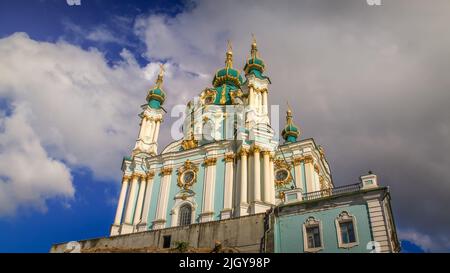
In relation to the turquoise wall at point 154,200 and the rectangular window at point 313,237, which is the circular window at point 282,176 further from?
the rectangular window at point 313,237

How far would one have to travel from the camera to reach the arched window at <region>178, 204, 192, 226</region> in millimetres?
31844

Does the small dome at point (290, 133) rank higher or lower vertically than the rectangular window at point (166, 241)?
higher

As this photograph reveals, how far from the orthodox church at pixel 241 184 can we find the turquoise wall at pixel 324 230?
5cm

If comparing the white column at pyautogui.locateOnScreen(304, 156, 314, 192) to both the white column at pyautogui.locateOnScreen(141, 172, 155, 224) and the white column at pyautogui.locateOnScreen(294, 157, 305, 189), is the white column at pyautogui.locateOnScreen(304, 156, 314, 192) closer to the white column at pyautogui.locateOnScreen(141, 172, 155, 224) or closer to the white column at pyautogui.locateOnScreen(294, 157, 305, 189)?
the white column at pyautogui.locateOnScreen(294, 157, 305, 189)

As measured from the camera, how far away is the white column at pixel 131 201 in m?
34.3

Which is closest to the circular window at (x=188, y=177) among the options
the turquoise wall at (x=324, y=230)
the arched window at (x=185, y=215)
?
the arched window at (x=185, y=215)

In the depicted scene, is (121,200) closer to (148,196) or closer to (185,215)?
(148,196)

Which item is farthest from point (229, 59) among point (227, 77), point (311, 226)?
point (311, 226)

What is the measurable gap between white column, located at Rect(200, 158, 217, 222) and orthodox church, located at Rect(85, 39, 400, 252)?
0.09 metres

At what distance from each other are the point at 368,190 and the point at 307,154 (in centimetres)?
1631

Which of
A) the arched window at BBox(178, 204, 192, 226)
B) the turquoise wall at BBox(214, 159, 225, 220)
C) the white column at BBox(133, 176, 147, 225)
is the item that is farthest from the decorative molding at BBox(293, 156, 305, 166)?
the white column at BBox(133, 176, 147, 225)

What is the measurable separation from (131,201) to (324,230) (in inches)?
830
